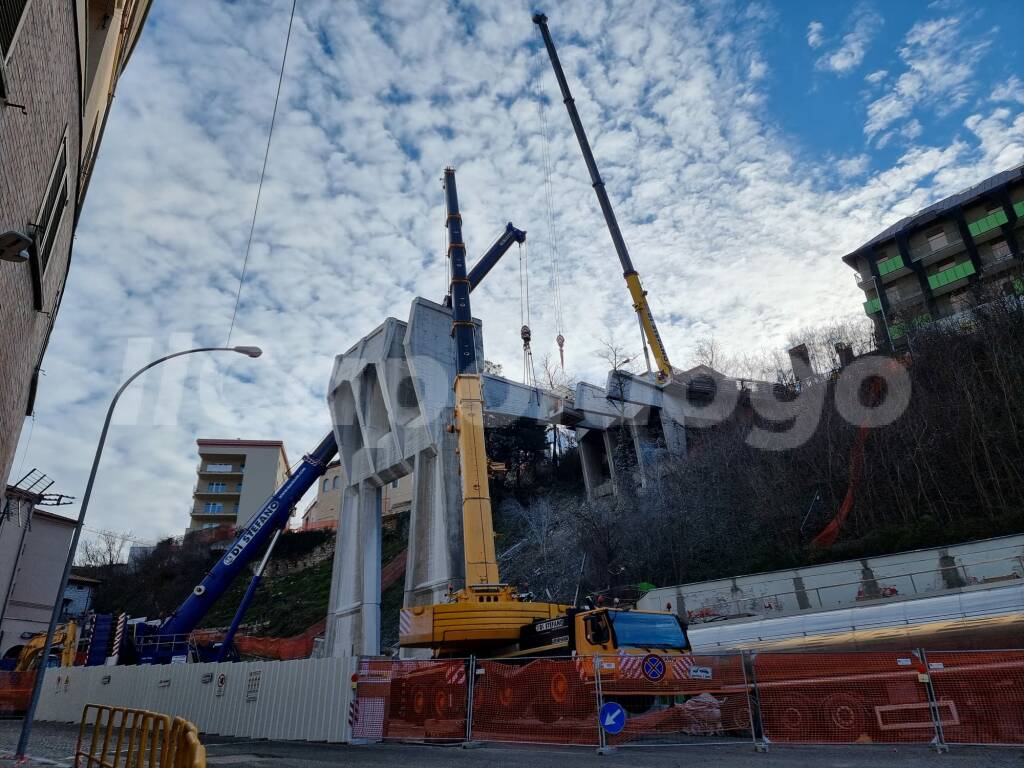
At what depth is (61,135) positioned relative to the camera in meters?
7.58

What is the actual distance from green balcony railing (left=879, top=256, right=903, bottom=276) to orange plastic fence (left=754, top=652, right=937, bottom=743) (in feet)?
142

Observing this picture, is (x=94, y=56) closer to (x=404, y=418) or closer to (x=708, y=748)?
(x=708, y=748)

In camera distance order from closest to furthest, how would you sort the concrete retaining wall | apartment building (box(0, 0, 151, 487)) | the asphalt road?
apartment building (box(0, 0, 151, 487)), the asphalt road, the concrete retaining wall

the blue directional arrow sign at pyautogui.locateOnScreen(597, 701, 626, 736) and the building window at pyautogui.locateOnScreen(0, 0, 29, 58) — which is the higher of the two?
the building window at pyautogui.locateOnScreen(0, 0, 29, 58)

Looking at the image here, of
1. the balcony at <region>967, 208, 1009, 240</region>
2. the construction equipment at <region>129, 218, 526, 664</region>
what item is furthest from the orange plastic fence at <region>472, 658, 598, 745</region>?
the balcony at <region>967, 208, 1009, 240</region>

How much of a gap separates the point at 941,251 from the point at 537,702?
45.0 meters

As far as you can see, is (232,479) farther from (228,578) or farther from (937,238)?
(937,238)

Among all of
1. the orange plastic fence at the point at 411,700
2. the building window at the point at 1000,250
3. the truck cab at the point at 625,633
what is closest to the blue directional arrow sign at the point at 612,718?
the truck cab at the point at 625,633

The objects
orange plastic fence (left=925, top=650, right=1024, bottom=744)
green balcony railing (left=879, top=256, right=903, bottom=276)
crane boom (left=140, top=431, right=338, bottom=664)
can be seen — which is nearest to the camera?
orange plastic fence (left=925, top=650, right=1024, bottom=744)

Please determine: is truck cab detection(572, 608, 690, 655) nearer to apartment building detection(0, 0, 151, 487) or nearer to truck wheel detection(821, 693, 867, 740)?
truck wheel detection(821, 693, 867, 740)

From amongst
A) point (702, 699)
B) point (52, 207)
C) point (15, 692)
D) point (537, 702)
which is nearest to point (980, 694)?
point (702, 699)

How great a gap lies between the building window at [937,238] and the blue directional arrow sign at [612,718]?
45.3 meters

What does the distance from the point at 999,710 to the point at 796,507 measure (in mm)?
18737

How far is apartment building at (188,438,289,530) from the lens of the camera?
224 feet
